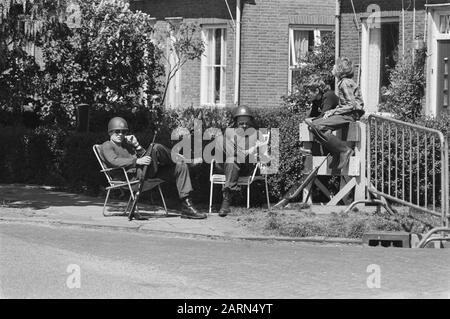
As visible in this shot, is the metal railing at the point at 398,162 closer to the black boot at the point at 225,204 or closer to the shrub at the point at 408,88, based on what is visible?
the black boot at the point at 225,204

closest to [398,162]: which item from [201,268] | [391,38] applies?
[201,268]

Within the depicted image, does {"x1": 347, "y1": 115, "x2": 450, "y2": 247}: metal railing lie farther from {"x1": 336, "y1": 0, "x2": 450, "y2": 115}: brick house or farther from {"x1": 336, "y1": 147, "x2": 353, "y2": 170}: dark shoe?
{"x1": 336, "y1": 0, "x2": 450, "y2": 115}: brick house

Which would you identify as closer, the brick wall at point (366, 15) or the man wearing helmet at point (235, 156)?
the man wearing helmet at point (235, 156)

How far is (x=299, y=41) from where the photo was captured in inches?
948

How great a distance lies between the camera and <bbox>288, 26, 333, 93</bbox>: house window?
78.5 feet

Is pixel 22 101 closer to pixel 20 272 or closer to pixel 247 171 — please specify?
pixel 247 171

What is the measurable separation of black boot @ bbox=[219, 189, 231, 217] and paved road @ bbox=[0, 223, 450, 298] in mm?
1810

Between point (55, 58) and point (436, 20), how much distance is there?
7777 mm

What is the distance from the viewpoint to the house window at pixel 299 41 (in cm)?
2392

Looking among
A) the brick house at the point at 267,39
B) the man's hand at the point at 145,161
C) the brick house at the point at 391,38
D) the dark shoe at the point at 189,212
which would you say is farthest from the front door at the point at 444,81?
the man's hand at the point at 145,161

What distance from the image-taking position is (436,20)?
19562mm

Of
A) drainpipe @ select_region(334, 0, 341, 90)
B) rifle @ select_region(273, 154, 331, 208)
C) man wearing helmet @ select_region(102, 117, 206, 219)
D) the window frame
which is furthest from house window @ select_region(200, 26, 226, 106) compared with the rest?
man wearing helmet @ select_region(102, 117, 206, 219)

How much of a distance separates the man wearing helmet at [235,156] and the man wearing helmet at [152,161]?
56cm

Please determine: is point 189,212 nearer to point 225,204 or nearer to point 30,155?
point 225,204
